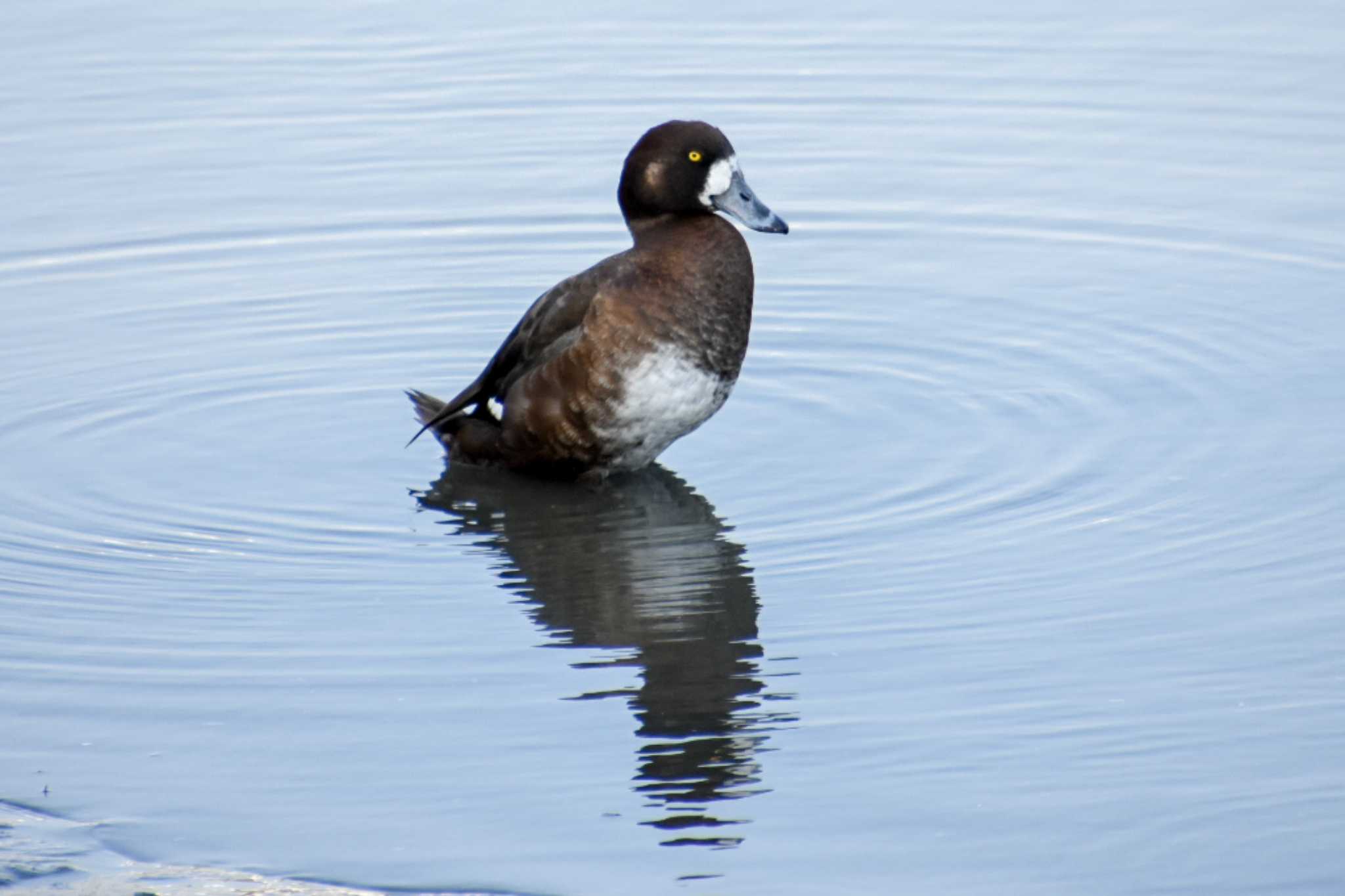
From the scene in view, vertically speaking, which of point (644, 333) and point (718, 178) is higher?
point (718, 178)

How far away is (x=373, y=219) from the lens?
10.7 meters

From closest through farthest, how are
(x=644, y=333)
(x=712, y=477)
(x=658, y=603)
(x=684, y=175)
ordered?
(x=658, y=603), (x=644, y=333), (x=684, y=175), (x=712, y=477)

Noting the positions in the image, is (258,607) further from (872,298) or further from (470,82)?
(470,82)

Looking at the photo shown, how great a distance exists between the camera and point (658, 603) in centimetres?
617

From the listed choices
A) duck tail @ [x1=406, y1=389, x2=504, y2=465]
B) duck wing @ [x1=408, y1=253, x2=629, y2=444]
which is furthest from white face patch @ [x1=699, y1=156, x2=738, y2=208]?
duck tail @ [x1=406, y1=389, x2=504, y2=465]

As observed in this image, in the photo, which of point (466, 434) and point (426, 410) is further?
point (426, 410)

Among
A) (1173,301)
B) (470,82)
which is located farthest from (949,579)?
(470,82)

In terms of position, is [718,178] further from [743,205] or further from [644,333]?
[644,333]

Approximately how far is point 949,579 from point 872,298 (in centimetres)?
323

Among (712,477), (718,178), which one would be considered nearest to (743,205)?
(718,178)

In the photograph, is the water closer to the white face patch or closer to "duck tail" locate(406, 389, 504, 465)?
"duck tail" locate(406, 389, 504, 465)

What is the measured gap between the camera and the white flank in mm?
7020

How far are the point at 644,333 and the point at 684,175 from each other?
0.63 metres

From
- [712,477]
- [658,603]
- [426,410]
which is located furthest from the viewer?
[426,410]
